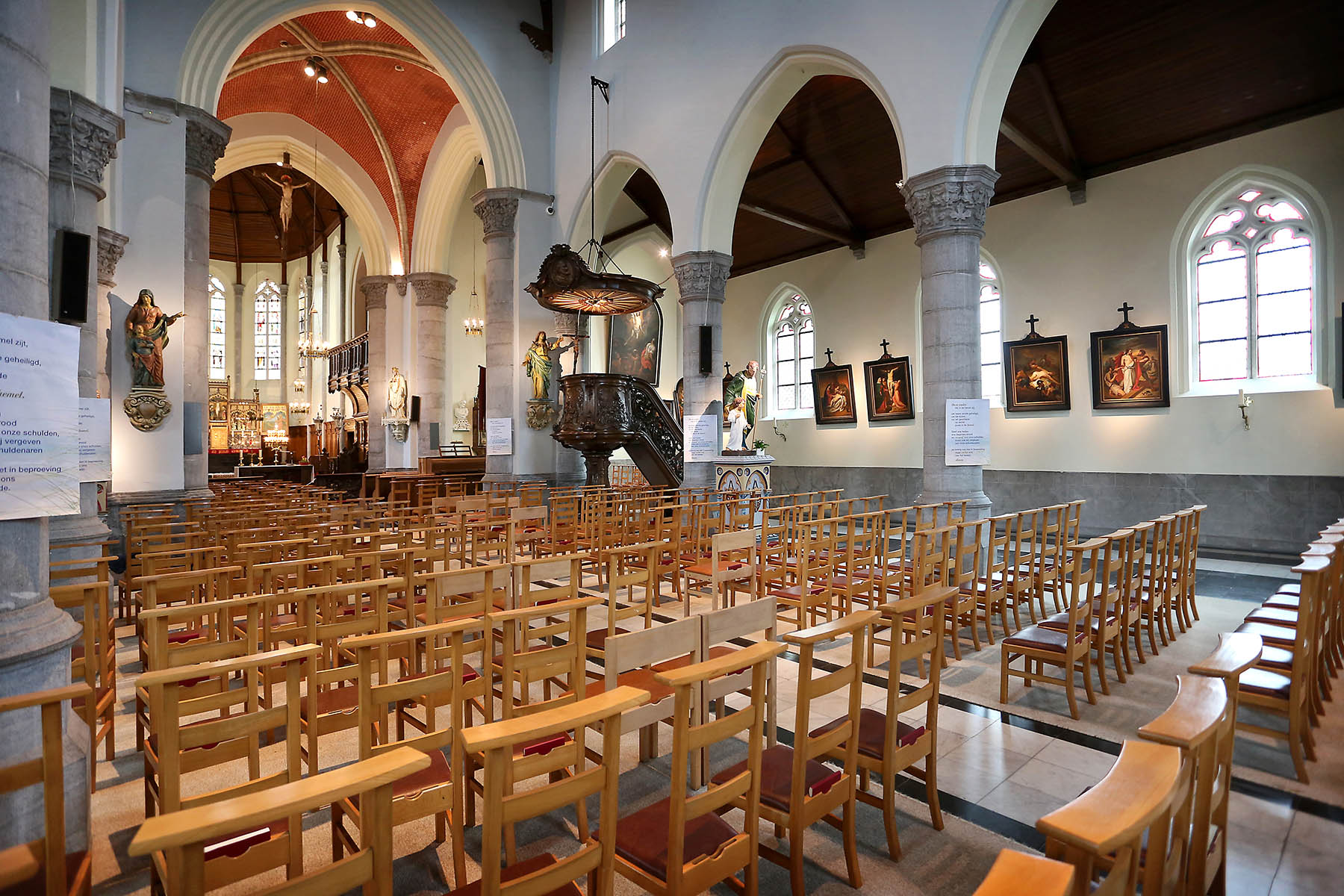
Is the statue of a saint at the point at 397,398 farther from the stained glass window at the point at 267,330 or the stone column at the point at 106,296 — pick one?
the stained glass window at the point at 267,330

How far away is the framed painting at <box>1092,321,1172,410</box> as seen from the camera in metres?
10.6

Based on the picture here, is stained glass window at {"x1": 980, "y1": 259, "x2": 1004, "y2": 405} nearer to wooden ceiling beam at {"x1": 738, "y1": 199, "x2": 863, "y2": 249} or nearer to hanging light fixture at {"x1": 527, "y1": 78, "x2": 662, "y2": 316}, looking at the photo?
wooden ceiling beam at {"x1": 738, "y1": 199, "x2": 863, "y2": 249}

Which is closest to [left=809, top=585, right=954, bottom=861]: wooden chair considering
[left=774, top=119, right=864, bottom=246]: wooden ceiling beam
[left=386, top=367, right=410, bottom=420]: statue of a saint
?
[left=774, top=119, right=864, bottom=246]: wooden ceiling beam

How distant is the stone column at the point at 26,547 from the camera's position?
2.17m

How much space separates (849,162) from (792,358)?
4.99m

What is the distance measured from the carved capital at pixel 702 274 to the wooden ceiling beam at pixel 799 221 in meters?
2.89

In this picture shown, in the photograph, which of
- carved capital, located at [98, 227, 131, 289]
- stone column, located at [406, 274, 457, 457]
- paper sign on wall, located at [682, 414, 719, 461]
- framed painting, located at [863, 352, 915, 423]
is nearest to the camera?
carved capital, located at [98, 227, 131, 289]

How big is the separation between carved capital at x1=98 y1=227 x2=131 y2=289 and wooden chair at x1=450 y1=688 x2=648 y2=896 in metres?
9.95

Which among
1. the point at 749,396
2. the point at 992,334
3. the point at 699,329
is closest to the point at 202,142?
the point at 699,329

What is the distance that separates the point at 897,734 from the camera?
2.55 metres

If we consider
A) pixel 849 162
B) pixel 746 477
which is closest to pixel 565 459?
pixel 746 477

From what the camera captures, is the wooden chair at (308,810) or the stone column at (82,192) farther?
the stone column at (82,192)

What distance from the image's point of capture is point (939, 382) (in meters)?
7.68

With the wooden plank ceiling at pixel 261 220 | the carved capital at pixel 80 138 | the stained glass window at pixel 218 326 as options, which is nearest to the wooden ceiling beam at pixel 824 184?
the carved capital at pixel 80 138
